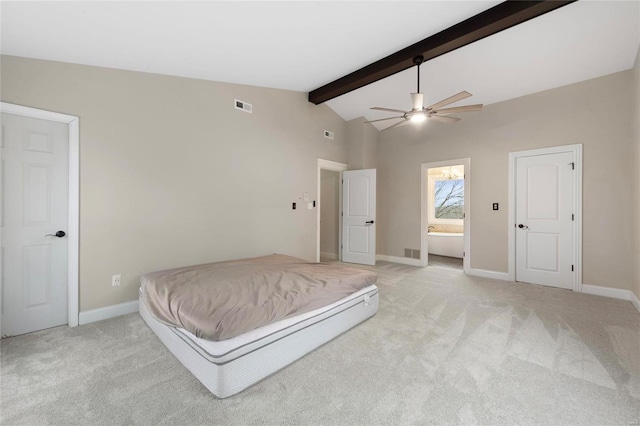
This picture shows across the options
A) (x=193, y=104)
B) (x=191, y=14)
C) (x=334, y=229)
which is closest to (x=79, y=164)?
(x=193, y=104)

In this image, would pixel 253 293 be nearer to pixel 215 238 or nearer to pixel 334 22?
pixel 215 238

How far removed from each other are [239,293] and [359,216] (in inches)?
140

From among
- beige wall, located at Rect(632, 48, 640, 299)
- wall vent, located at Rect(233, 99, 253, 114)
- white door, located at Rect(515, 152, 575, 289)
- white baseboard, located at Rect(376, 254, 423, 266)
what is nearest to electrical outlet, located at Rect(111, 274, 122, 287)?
wall vent, located at Rect(233, 99, 253, 114)

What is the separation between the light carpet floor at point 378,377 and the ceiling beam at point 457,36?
2893 mm

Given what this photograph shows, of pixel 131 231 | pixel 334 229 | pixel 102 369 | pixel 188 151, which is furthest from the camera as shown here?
pixel 334 229

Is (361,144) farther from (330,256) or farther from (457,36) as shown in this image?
(457,36)

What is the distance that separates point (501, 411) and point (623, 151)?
3.88 m

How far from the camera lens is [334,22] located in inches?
95.9

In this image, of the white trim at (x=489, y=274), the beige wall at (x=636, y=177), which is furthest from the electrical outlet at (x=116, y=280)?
the beige wall at (x=636, y=177)

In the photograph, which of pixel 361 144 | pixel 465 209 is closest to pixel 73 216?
pixel 361 144

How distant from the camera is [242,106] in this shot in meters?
3.65

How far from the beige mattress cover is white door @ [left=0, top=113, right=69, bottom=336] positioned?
85cm

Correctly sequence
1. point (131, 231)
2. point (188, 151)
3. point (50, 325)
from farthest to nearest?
point (188, 151)
point (131, 231)
point (50, 325)

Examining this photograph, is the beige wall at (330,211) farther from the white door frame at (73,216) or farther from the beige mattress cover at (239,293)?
the white door frame at (73,216)
